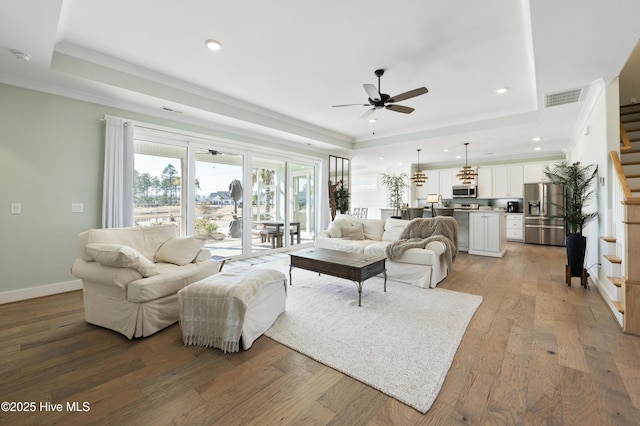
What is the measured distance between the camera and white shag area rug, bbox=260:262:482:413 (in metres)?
1.92

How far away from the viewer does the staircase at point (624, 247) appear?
100 inches

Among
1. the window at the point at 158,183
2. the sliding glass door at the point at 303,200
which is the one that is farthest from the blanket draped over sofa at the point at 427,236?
the window at the point at 158,183

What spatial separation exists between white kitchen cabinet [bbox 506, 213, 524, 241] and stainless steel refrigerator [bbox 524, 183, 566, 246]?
0.76 feet

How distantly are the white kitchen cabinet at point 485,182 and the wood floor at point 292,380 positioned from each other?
6776mm

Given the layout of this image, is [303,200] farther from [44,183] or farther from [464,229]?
[44,183]

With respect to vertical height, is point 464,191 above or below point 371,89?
below

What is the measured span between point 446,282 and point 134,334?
155 inches

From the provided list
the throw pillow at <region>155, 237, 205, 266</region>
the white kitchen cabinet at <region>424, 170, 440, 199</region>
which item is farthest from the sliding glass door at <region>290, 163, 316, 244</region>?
the white kitchen cabinet at <region>424, 170, 440, 199</region>

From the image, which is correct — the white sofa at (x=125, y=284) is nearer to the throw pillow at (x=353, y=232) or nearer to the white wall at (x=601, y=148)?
the throw pillow at (x=353, y=232)

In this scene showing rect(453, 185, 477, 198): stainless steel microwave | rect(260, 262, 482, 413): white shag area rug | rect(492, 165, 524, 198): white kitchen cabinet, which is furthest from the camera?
rect(453, 185, 477, 198): stainless steel microwave

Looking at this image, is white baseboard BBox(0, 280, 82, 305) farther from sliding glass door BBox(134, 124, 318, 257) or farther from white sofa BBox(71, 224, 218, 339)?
white sofa BBox(71, 224, 218, 339)

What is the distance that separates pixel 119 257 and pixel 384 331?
2.47 meters

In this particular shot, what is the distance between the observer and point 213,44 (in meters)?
3.07

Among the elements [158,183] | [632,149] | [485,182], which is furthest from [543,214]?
[158,183]
